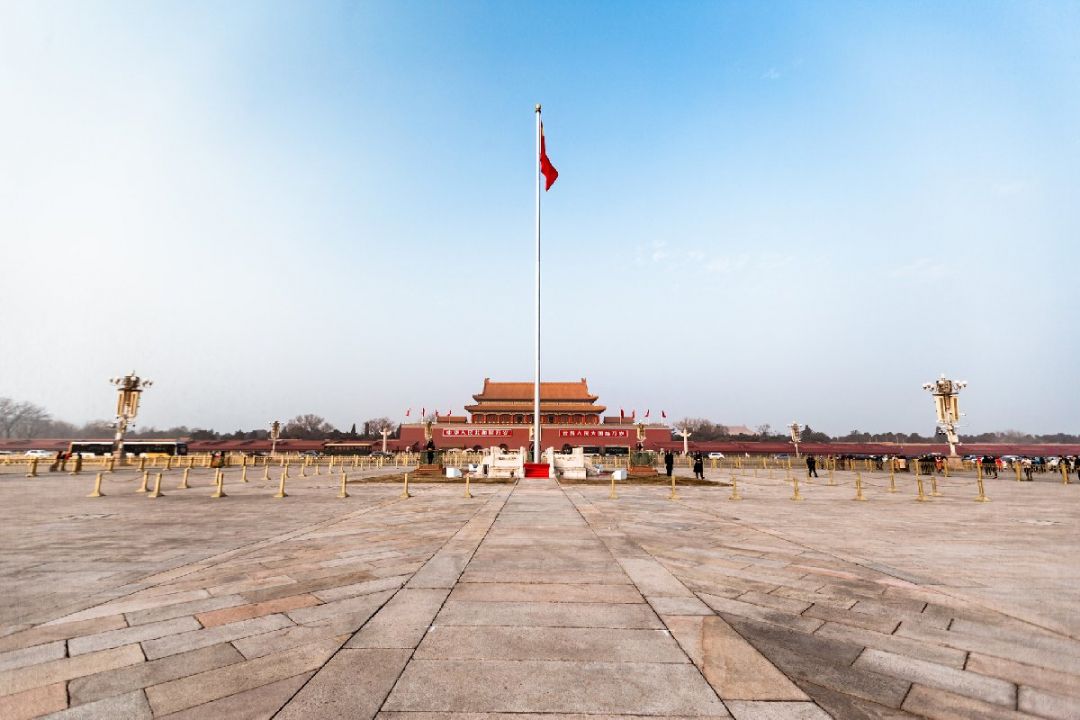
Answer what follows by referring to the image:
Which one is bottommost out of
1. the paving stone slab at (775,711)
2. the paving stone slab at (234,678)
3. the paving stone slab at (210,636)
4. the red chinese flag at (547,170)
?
the paving stone slab at (210,636)

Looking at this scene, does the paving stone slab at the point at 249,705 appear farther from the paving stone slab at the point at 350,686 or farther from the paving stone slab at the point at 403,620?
the paving stone slab at the point at 403,620

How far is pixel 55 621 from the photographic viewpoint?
13.1 ft

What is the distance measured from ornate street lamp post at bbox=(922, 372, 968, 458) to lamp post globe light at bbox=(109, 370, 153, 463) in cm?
5502

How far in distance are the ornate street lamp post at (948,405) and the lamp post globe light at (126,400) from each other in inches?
2166

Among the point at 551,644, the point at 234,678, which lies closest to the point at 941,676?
the point at 551,644

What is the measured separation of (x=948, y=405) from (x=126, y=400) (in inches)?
2245

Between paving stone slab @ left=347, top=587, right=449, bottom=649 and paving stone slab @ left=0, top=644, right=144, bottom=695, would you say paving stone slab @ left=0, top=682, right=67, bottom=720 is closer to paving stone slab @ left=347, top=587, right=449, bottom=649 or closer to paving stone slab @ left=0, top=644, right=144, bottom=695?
paving stone slab @ left=0, top=644, right=144, bottom=695

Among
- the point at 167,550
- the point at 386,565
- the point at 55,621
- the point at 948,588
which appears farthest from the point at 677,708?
the point at 167,550

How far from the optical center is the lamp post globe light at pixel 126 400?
32.3 meters

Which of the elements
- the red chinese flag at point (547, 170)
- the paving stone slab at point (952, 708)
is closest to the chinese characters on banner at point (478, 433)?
the red chinese flag at point (547, 170)

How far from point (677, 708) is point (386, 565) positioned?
425cm

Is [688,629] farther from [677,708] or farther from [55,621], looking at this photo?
[55,621]

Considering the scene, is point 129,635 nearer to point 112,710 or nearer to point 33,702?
point 33,702

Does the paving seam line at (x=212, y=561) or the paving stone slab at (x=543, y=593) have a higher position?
the paving stone slab at (x=543, y=593)
